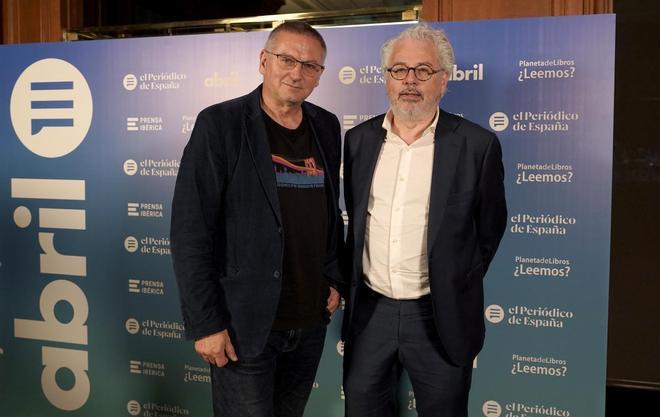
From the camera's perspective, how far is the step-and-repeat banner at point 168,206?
231 cm

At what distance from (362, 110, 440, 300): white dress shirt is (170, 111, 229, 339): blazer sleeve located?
0.49 meters

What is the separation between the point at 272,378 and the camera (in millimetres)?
1832

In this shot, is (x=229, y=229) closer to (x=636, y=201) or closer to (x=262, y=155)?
(x=262, y=155)

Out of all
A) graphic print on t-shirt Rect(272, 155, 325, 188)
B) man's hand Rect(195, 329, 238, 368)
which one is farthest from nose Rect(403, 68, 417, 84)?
man's hand Rect(195, 329, 238, 368)

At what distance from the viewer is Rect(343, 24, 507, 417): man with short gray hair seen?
1.77m

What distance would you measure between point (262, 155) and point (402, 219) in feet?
1.51

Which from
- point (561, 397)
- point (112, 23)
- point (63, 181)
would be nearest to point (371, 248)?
point (561, 397)

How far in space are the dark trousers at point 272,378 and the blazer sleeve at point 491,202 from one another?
60cm

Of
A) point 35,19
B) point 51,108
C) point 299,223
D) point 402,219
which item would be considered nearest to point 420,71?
point 402,219

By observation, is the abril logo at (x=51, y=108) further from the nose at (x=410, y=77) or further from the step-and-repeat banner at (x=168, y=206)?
the nose at (x=410, y=77)

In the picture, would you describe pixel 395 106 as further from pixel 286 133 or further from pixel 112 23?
pixel 112 23

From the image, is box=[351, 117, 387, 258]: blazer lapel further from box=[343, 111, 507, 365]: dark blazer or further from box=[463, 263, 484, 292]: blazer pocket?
box=[463, 263, 484, 292]: blazer pocket

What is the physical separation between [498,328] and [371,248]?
0.90 meters

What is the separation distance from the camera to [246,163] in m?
1.72
